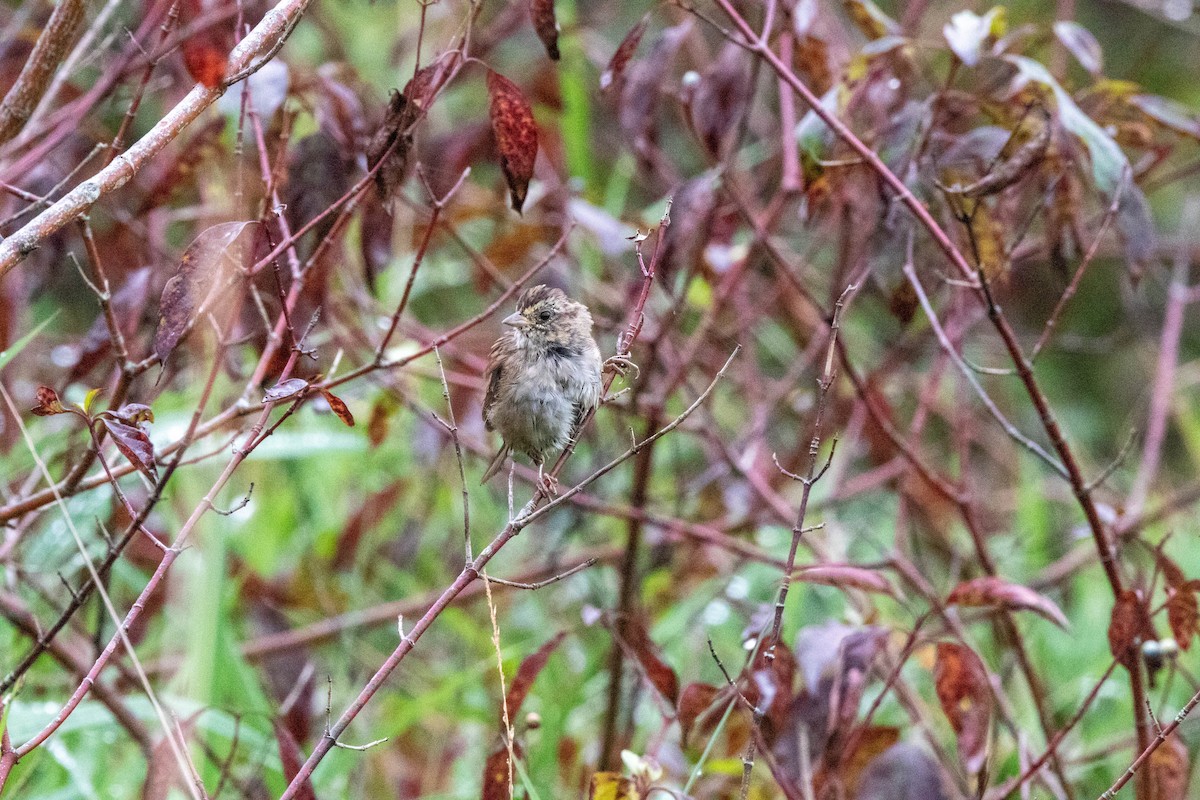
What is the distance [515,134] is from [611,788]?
3.55 feet

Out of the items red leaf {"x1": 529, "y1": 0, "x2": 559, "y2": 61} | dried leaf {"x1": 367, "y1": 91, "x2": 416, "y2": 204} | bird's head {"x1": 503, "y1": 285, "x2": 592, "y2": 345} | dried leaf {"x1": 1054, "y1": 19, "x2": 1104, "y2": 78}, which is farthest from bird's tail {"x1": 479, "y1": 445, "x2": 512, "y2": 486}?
dried leaf {"x1": 1054, "y1": 19, "x2": 1104, "y2": 78}

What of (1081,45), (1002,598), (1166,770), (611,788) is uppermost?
(1081,45)

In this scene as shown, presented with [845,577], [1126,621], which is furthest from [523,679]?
[1126,621]

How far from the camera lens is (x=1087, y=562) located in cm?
379

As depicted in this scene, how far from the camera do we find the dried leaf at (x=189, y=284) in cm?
187

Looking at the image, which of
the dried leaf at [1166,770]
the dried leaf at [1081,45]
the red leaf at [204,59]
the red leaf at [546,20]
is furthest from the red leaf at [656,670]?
the dried leaf at [1081,45]

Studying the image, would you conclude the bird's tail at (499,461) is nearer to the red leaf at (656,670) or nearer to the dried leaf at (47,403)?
the red leaf at (656,670)

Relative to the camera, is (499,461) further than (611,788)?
Yes

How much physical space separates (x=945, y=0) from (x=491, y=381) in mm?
3814

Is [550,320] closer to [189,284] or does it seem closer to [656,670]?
[656,670]

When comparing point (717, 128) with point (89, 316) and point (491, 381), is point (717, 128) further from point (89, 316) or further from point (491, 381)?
point (89, 316)

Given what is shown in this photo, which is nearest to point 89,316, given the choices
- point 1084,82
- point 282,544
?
point 282,544

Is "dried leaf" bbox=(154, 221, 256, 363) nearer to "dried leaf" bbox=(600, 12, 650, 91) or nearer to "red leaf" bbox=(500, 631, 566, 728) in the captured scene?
"dried leaf" bbox=(600, 12, 650, 91)

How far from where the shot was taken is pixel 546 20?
2.19 metres
